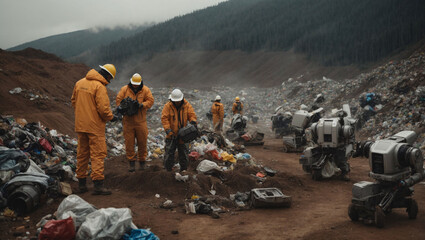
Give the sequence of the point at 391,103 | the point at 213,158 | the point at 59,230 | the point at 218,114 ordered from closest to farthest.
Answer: the point at 59,230, the point at 213,158, the point at 218,114, the point at 391,103

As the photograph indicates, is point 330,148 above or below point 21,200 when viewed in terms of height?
below

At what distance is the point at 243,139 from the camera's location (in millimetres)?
12859

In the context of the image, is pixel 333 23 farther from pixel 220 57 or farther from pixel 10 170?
pixel 10 170

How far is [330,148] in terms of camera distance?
7.21 meters

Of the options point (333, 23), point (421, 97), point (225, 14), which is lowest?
point (421, 97)

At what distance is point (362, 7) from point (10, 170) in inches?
2288

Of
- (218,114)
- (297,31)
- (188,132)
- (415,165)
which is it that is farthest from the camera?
(297,31)

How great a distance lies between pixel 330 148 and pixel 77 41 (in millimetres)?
134997

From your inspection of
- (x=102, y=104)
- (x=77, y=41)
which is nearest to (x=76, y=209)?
(x=102, y=104)

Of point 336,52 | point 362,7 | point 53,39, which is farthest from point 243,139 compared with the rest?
point 53,39

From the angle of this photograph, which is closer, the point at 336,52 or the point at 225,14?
the point at 336,52

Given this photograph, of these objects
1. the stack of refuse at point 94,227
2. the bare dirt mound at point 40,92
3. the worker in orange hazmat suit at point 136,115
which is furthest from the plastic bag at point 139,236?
the bare dirt mound at point 40,92

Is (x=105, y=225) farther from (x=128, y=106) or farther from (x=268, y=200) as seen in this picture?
(x=128, y=106)

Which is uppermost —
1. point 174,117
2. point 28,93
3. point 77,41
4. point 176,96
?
point 77,41
